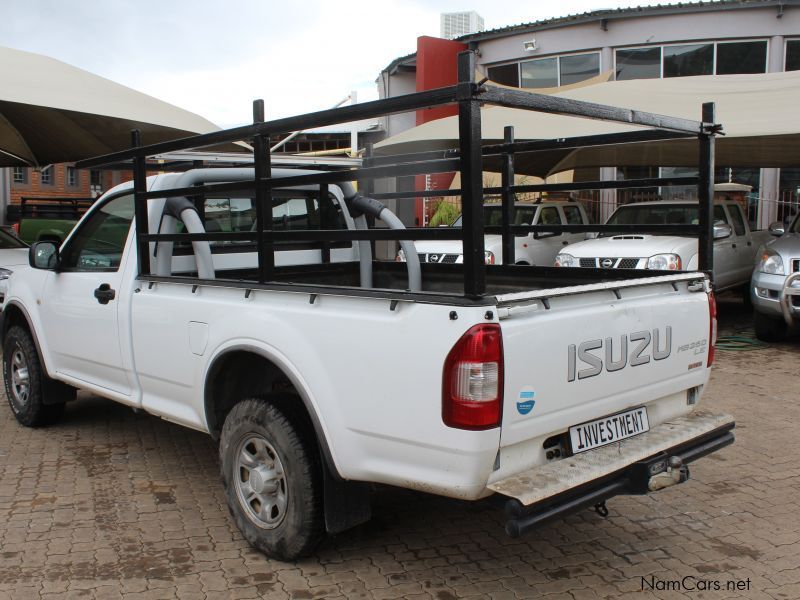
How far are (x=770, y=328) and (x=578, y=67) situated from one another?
1186 centimetres

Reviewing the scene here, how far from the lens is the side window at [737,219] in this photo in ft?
35.6

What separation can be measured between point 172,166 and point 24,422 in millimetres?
2366

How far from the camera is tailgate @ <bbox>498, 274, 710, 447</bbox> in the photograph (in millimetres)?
2764

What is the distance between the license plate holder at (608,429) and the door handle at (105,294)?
2.79m

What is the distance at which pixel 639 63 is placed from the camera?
18438 millimetres

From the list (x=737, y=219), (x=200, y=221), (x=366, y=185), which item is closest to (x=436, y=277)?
(x=366, y=185)

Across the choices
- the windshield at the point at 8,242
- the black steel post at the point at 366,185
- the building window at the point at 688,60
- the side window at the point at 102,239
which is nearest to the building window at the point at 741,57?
the building window at the point at 688,60

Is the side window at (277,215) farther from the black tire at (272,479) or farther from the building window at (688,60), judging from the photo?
the building window at (688,60)

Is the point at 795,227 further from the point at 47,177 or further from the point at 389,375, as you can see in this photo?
the point at 47,177

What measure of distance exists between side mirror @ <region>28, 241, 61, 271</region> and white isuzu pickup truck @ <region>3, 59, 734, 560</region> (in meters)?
0.34

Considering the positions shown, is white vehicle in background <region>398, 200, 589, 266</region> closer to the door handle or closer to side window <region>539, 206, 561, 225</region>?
side window <region>539, 206, 561, 225</region>

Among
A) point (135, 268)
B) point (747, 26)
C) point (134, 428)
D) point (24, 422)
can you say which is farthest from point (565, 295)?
point (747, 26)

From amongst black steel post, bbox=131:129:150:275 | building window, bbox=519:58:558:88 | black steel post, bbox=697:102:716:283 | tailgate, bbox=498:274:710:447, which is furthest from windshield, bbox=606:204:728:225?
building window, bbox=519:58:558:88

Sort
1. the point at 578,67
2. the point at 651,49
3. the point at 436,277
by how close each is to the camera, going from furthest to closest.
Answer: the point at 578,67
the point at 651,49
the point at 436,277
